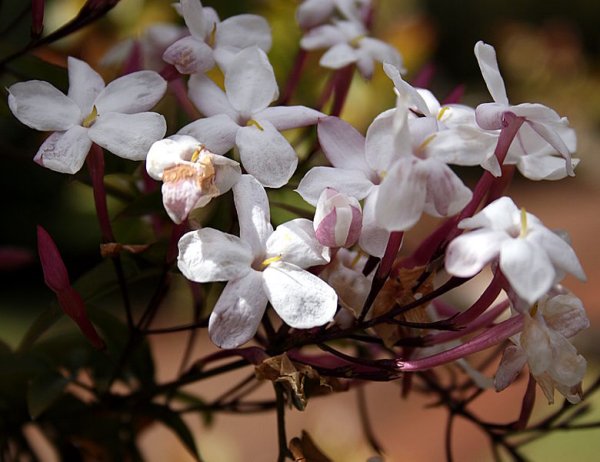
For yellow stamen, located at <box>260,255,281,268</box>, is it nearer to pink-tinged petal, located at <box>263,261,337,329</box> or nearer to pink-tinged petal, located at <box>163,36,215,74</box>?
pink-tinged petal, located at <box>263,261,337,329</box>

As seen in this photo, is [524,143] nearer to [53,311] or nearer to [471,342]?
[471,342]

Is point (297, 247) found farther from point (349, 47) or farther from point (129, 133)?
point (349, 47)

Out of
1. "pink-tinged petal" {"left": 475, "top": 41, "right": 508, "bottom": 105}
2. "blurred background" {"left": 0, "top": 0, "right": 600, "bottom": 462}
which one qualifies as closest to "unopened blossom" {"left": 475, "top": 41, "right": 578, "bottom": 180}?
"pink-tinged petal" {"left": 475, "top": 41, "right": 508, "bottom": 105}

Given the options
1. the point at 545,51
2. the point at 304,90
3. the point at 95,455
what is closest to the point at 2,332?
the point at 304,90

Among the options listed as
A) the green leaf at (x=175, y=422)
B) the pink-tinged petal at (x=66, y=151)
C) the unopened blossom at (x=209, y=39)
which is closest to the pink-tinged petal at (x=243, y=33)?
the unopened blossom at (x=209, y=39)

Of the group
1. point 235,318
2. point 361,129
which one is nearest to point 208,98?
point 235,318

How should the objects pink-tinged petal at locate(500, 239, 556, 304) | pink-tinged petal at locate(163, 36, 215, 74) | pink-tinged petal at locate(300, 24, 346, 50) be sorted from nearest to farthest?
pink-tinged petal at locate(500, 239, 556, 304)
pink-tinged petal at locate(163, 36, 215, 74)
pink-tinged petal at locate(300, 24, 346, 50)

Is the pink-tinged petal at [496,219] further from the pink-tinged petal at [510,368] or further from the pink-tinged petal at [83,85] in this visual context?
the pink-tinged petal at [83,85]
